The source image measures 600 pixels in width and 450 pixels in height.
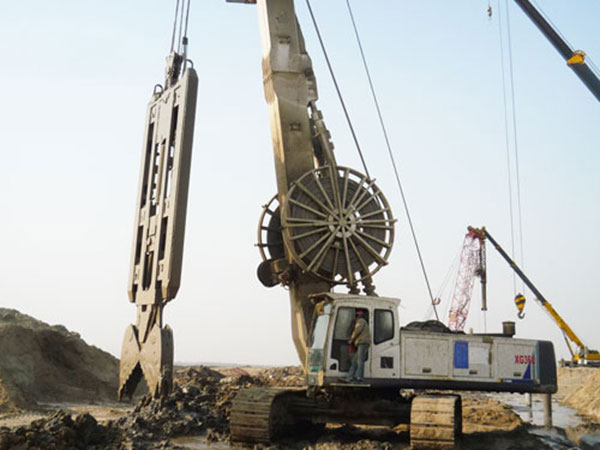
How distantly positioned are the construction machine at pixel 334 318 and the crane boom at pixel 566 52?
17.2m

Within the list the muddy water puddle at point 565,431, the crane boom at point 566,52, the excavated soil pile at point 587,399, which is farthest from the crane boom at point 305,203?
the crane boom at point 566,52

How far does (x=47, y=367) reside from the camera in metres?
22.3

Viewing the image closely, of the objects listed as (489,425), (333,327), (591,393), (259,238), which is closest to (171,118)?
(259,238)

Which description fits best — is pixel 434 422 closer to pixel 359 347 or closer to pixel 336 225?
pixel 359 347

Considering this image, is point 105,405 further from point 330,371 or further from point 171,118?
point 330,371

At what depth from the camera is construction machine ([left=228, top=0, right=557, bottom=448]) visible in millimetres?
11844

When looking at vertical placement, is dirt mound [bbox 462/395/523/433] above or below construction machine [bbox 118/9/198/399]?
below

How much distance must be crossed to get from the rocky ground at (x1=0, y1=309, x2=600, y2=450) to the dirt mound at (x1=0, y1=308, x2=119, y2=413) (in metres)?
→ 0.03

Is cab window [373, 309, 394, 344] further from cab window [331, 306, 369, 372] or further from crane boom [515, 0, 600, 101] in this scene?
crane boom [515, 0, 600, 101]

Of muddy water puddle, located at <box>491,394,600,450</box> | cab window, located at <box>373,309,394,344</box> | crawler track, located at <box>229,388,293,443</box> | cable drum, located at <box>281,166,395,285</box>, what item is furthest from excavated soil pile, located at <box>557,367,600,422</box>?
crawler track, located at <box>229,388,293,443</box>

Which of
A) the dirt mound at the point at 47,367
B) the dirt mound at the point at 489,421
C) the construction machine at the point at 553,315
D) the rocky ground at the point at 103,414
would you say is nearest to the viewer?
the rocky ground at the point at 103,414

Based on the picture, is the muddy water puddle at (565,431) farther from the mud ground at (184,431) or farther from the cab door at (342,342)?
the cab door at (342,342)

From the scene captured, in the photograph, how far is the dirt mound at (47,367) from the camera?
20.0 meters

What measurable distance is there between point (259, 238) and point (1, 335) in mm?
10920
